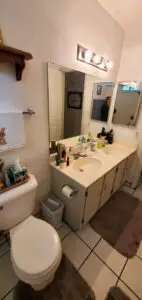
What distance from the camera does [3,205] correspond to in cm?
98

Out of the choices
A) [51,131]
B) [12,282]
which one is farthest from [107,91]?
[12,282]

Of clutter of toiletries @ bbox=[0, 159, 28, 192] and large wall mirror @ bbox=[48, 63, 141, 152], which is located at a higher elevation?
large wall mirror @ bbox=[48, 63, 141, 152]

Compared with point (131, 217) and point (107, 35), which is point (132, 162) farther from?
point (107, 35)

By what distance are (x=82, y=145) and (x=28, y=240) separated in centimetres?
118

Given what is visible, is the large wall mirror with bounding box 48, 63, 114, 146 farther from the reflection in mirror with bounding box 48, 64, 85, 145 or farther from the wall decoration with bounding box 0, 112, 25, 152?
the wall decoration with bounding box 0, 112, 25, 152

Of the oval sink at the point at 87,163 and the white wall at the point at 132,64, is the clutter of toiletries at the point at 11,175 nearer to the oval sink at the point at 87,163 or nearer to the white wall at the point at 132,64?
the oval sink at the point at 87,163

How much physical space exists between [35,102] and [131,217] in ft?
6.06

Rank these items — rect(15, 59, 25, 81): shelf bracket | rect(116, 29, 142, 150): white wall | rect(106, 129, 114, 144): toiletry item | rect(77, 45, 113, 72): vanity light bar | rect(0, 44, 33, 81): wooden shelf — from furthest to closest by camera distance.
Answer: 1. rect(106, 129, 114, 144): toiletry item
2. rect(116, 29, 142, 150): white wall
3. rect(77, 45, 113, 72): vanity light bar
4. rect(15, 59, 25, 81): shelf bracket
5. rect(0, 44, 33, 81): wooden shelf

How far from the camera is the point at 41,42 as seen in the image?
1.03m

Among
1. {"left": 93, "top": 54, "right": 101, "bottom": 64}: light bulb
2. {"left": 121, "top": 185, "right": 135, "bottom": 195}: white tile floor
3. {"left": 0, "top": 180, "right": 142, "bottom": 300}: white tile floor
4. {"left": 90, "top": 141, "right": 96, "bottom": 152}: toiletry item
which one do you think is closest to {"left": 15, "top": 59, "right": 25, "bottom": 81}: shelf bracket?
{"left": 93, "top": 54, "right": 101, "bottom": 64}: light bulb

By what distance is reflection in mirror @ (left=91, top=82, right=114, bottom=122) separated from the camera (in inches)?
71.5

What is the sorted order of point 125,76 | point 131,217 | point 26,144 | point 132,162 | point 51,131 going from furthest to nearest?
point 132,162 → point 125,76 → point 131,217 → point 51,131 → point 26,144

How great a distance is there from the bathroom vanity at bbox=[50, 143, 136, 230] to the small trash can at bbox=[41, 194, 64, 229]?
7 cm

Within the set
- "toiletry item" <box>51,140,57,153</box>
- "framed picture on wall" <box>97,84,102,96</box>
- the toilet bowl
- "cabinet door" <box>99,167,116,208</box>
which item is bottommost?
the toilet bowl
